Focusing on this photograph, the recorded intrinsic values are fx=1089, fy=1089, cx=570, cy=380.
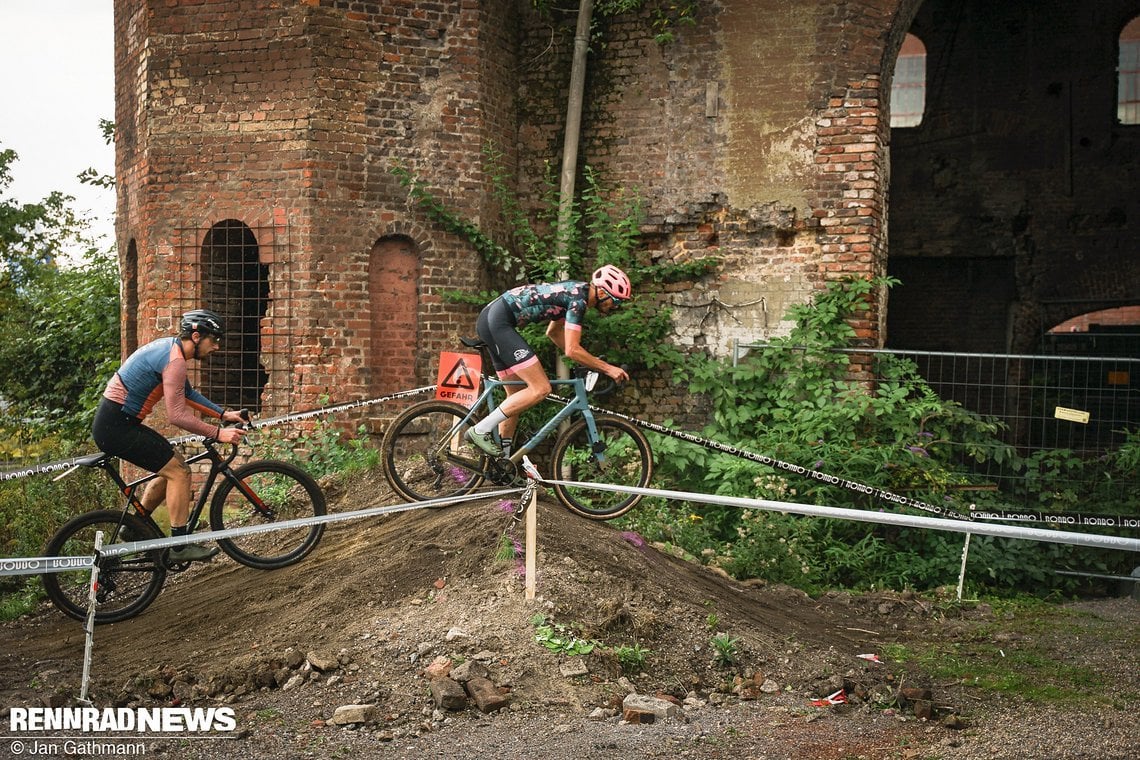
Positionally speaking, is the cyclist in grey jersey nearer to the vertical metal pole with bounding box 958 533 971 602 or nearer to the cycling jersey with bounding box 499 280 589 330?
the cycling jersey with bounding box 499 280 589 330

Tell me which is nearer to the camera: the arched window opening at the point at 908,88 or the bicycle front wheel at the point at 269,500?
the bicycle front wheel at the point at 269,500

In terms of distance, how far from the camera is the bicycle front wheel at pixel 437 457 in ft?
26.2

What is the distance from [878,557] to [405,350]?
5095 millimetres

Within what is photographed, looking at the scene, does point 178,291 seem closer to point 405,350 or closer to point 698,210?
point 405,350

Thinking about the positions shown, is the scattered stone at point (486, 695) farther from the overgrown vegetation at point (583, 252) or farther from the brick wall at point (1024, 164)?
the brick wall at point (1024, 164)

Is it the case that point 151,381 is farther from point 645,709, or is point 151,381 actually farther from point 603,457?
point 645,709

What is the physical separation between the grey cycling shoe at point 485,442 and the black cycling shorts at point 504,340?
51 centimetres

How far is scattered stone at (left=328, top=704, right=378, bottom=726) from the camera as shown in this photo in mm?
5543

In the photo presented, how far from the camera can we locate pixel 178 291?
11.2m

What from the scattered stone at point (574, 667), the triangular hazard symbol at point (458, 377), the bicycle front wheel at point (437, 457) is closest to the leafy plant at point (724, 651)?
the scattered stone at point (574, 667)

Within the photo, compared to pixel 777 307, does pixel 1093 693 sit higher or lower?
lower

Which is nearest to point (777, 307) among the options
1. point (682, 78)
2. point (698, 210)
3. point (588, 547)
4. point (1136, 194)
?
point (698, 210)

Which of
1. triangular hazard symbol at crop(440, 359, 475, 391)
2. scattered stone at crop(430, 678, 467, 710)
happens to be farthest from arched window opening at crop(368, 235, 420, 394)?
scattered stone at crop(430, 678, 467, 710)

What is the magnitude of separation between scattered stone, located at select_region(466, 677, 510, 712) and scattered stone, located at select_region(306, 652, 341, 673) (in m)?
0.85
